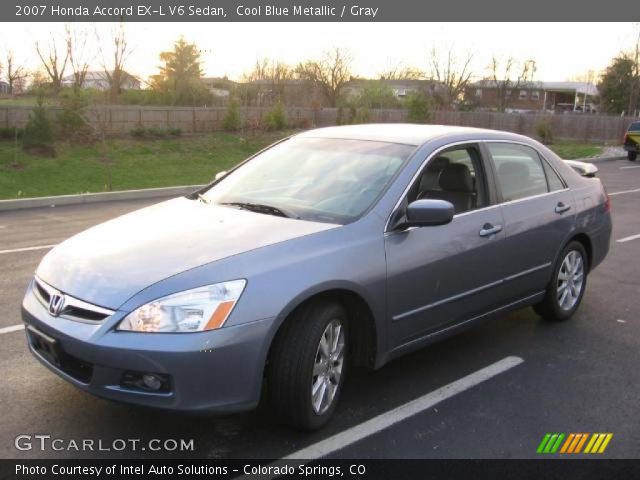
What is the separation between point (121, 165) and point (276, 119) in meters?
9.89

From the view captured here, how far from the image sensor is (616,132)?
36562 mm

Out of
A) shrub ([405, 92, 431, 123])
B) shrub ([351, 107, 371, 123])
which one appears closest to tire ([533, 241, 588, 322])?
shrub ([351, 107, 371, 123])

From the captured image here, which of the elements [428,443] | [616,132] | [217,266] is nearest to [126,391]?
[217,266]

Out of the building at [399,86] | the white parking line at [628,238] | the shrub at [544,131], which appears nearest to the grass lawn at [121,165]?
the white parking line at [628,238]

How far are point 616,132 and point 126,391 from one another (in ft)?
127

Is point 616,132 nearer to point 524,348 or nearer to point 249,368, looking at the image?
point 524,348

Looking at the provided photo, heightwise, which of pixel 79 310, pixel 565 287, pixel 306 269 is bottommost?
pixel 565 287

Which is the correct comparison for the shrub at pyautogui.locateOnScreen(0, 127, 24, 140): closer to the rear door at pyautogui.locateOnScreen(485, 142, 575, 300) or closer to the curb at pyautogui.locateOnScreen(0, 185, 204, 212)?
the curb at pyautogui.locateOnScreen(0, 185, 204, 212)

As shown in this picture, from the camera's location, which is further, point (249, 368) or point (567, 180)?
point (567, 180)

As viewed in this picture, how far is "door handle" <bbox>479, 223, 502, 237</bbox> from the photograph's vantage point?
4379 mm

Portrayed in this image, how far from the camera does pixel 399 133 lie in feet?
15.1

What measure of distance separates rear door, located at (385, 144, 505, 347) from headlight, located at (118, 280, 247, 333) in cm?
109

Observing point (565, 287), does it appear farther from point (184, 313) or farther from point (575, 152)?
point (575, 152)

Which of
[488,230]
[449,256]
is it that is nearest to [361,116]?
[488,230]
